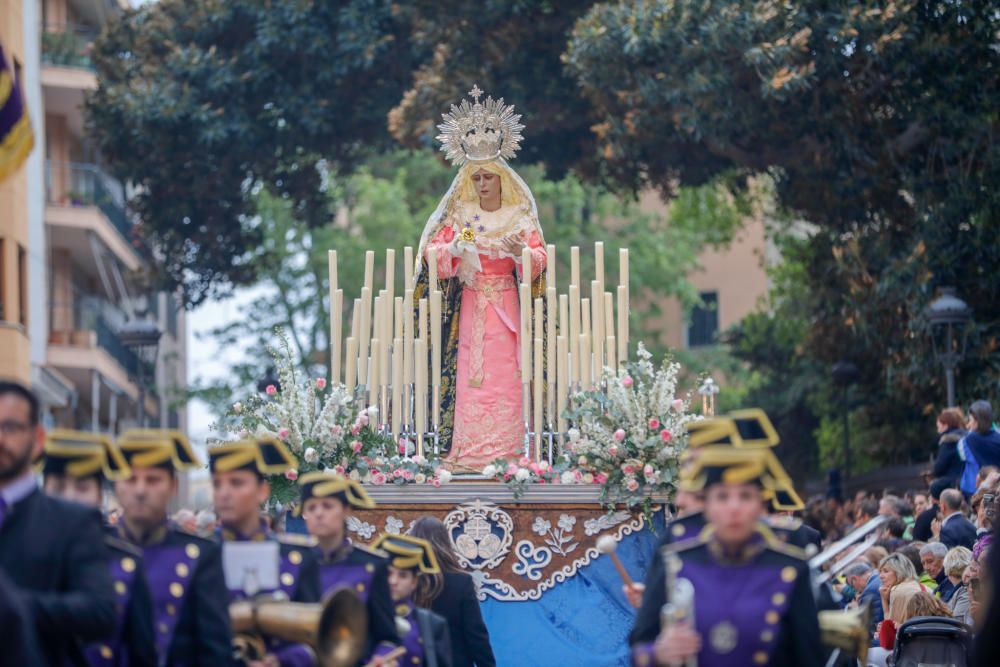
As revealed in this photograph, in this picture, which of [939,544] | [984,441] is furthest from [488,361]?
[984,441]

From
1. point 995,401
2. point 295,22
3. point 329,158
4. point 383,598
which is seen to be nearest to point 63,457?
point 383,598

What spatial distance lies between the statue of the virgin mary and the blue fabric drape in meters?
1.29

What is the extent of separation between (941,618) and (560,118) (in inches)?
572

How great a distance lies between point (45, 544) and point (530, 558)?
6.83 m

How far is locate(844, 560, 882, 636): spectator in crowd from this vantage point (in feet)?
42.2

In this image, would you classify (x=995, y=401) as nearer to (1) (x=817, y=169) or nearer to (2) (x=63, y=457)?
(1) (x=817, y=169)

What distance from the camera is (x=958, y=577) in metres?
12.2

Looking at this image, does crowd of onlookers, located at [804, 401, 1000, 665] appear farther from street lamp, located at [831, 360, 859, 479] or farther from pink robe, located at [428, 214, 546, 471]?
street lamp, located at [831, 360, 859, 479]

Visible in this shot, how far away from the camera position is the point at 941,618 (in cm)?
1090

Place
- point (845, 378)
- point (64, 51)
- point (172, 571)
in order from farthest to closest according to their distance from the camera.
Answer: point (64, 51) → point (845, 378) → point (172, 571)

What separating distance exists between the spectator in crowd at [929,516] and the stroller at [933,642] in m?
4.02

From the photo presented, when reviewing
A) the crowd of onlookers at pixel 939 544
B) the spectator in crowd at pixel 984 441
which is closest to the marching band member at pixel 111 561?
the crowd of onlookers at pixel 939 544

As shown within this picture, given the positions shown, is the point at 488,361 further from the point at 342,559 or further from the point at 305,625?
the point at 305,625

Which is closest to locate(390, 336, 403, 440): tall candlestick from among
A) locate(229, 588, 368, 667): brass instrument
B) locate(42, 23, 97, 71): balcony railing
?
locate(229, 588, 368, 667): brass instrument
